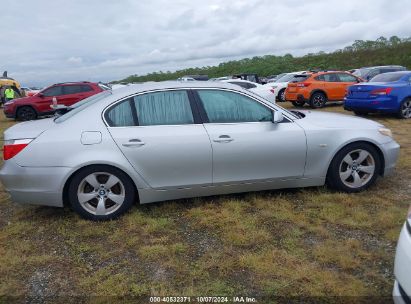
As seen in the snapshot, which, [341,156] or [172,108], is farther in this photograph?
[341,156]

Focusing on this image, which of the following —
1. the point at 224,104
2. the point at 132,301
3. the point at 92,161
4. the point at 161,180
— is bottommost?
the point at 132,301

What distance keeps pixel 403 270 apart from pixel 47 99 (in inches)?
603

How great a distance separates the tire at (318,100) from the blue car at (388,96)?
341 cm

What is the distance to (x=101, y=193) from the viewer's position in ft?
13.7

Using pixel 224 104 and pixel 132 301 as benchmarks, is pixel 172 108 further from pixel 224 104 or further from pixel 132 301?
pixel 132 301

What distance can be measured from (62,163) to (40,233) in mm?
807

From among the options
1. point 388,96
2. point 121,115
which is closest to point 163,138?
point 121,115

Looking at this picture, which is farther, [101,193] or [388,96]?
[388,96]

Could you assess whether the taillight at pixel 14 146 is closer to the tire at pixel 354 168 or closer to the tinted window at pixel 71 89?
the tire at pixel 354 168

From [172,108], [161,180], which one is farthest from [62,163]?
[172,108]

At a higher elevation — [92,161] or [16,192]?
[92,161]

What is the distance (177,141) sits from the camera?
4195 mm

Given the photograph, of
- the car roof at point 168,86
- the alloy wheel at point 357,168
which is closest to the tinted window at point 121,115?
the car roof at point 168,86

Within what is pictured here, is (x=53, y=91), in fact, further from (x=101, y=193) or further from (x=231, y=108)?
(x=231, y=108)
